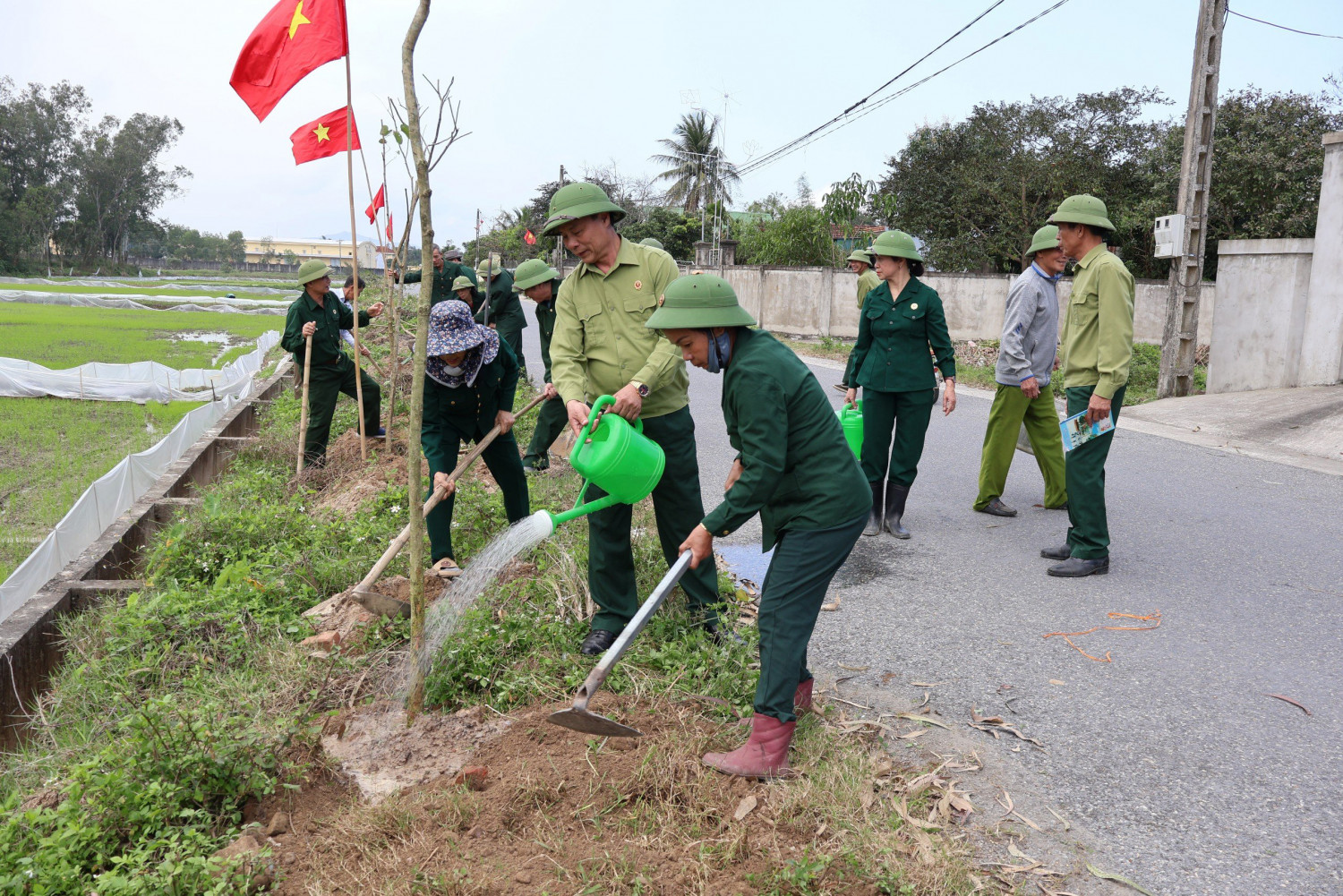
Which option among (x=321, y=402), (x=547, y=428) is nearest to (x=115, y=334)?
(x=321, y=402)

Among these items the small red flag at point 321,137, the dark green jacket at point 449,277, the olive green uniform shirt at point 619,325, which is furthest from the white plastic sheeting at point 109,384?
the olive green uniform shirt at point 619,325

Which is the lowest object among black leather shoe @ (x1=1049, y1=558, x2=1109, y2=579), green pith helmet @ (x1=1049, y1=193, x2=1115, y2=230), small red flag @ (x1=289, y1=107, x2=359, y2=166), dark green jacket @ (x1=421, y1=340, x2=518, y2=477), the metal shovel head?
black leather shoe @ (x1=1049, y1=558, x2=1109, y2=579)

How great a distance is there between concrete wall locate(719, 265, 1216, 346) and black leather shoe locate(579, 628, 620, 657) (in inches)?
554

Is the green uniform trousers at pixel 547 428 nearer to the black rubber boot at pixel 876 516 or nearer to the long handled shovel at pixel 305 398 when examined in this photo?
the long handled shovel at pixel 305 398

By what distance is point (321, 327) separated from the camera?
7.93m

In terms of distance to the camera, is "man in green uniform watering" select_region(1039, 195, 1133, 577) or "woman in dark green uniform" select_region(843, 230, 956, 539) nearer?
"man in green uniform watering" select_region(1039, 195, 1133, 577)

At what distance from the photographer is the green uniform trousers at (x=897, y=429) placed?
5793 millimetres

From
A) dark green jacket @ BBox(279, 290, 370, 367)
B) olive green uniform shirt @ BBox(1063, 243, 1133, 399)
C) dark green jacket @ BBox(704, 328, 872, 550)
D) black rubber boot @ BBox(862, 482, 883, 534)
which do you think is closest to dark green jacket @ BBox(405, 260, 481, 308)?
dark green jacket @ BBox(279, 290, 370, 367)

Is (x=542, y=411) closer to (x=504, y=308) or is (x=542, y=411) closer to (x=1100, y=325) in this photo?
(x=504, y=308)

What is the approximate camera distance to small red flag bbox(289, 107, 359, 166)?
7543mm

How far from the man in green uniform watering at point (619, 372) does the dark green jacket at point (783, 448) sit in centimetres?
81

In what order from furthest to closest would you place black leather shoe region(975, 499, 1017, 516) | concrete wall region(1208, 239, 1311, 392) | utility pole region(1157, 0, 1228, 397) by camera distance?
concrete wall region(1208, 239, 1311, 392)
utility pole region(1157, 0, 1228, 397)
black leather shoe region(975, 499, 1017, 516)

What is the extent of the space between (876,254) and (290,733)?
429 centimetres

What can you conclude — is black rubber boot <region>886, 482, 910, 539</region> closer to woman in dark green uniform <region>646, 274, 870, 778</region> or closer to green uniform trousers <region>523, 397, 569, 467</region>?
green uniform trousers <region>523, 397, 569, 467</region>
